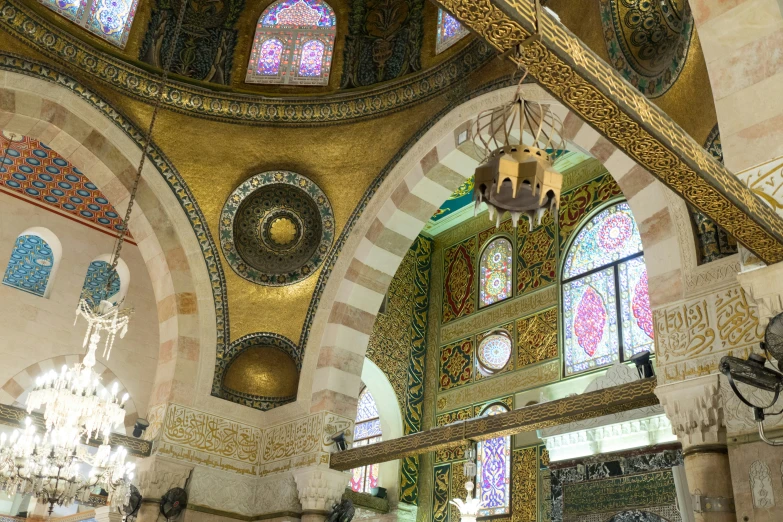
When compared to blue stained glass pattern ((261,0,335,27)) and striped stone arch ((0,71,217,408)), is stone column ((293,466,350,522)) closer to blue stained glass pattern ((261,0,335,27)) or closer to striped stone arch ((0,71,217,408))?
striped stone arch ((0,71,217,408))

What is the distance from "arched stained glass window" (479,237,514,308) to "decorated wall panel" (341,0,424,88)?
304 centimetres

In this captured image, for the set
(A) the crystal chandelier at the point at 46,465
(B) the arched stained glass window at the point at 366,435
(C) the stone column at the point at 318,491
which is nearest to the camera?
(A) the crystal chandelier at the point at 46,465

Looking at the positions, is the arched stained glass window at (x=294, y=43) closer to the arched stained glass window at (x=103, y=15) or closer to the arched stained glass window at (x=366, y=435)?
the arched stained glass window at (x=103, y=15)

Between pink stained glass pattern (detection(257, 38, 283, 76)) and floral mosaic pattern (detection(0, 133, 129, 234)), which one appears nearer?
pink stained glass pattern (detection(257, 38, 283, 76))

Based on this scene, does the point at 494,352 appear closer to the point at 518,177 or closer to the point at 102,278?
the point at 102,278

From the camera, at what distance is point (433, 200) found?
749 cm

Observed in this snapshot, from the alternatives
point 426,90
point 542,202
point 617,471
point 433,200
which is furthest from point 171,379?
point 542,202

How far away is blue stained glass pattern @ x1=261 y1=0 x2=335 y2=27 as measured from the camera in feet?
28.7

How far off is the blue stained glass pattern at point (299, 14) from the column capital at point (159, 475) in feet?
16.5

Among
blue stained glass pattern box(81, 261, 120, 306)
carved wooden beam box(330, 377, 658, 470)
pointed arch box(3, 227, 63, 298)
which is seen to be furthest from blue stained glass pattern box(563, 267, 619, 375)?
pointed arch box(3, 227, 63, 298)

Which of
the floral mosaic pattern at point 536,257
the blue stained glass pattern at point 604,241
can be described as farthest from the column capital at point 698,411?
the floral mosaic pattern at point 536,257

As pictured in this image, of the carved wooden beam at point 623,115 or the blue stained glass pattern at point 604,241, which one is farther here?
the blue stained glass pattern at point 604,241

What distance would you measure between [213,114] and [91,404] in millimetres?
3710

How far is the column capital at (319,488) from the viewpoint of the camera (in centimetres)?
693
